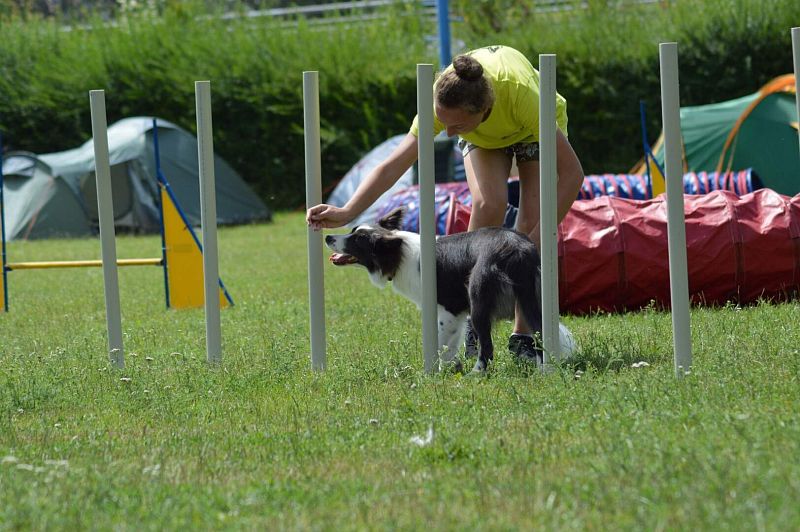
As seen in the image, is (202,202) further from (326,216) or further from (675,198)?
(675,198)

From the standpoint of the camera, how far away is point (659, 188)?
A: 364 inches

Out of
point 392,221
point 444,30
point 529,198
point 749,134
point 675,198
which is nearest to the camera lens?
point 675,198

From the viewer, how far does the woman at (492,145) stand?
15.0ft

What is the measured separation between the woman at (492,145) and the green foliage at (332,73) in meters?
13.6

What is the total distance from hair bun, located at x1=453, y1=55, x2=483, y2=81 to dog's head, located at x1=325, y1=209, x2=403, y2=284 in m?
0.98

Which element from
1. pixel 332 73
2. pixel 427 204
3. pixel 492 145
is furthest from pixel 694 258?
pixel 332 73

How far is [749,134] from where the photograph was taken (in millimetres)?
12891

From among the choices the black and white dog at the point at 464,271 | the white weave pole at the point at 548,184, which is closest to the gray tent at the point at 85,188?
the black and white dog at the point at 464,271

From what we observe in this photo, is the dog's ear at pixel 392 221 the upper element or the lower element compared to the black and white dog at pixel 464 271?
upper

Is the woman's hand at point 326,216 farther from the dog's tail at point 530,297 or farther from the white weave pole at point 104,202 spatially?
the white weave pole at point 104,202

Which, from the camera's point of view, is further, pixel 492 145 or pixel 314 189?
pixel 492 145

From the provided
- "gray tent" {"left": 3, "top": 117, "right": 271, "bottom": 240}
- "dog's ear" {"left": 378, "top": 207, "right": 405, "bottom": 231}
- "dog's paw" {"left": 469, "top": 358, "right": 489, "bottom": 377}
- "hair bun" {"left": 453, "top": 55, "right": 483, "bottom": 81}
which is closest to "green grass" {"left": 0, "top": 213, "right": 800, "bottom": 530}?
"dog's paw" {"left": 469, "top": 358, "right": 489, "bottom": 377}

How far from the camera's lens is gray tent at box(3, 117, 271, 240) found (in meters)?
16.1

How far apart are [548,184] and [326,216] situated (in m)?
1.02
